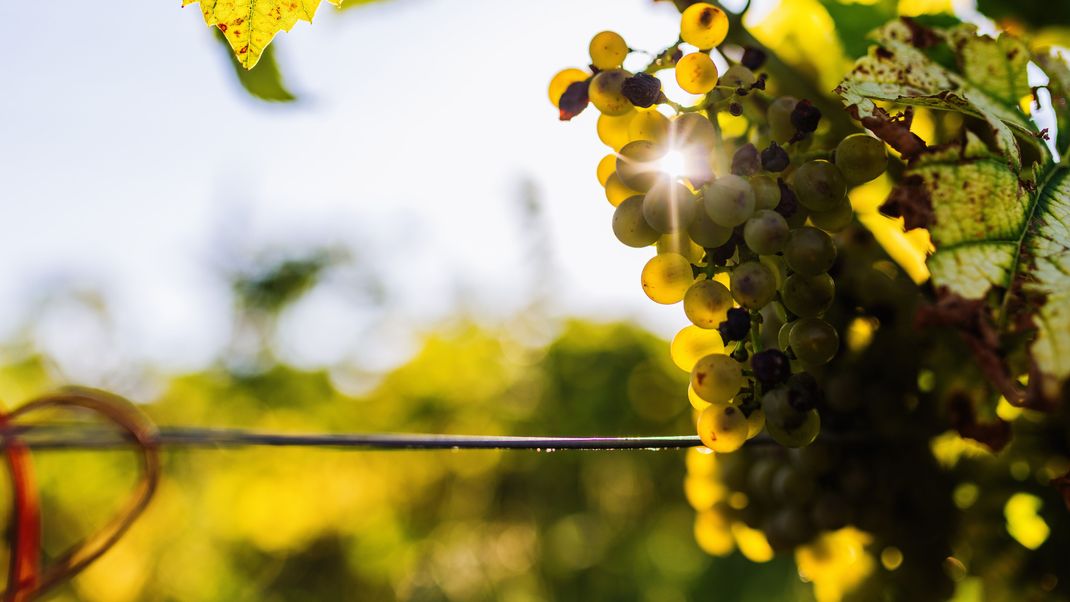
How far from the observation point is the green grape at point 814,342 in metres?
0.40

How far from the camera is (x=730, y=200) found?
0.38 metres

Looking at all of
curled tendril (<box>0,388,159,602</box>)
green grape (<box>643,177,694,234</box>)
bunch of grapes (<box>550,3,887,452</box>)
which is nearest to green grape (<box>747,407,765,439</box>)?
bunch of grapes (<box>550,3,887,452</box>)

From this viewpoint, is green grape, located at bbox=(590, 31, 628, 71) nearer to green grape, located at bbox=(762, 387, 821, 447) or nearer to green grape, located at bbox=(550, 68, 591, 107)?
green grape, located at bbox=(550, 68, 591, 107)

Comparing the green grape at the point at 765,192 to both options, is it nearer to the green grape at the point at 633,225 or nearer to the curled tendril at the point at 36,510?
the green grape at the point at 633,225

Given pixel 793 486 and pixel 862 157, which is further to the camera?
pixel 793 486

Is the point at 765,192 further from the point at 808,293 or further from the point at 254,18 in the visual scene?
the point at 254,18

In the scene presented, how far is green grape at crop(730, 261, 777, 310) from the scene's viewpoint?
0.38m

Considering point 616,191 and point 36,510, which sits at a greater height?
point 616,191

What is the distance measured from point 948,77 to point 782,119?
0.30 ft

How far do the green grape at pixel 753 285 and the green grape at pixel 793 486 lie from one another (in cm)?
22

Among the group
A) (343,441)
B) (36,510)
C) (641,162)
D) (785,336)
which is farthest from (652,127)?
(36,510)

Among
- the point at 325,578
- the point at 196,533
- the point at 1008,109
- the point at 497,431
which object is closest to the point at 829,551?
the point at 1008,109

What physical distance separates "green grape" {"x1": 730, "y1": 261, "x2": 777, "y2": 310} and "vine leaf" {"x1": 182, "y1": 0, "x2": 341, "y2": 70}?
0.27 meters

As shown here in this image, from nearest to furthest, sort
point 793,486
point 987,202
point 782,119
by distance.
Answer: point 987,202 → point 782,119 → point 793,486
